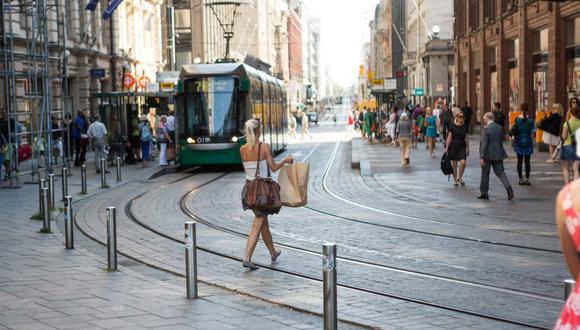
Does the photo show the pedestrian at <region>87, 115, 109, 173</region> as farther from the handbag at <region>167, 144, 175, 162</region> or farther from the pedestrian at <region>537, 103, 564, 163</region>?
the pedestrian at <region>537, 103, 564, 163</region>

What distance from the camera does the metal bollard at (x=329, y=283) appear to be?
6.63 m

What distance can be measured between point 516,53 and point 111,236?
97.5 ft

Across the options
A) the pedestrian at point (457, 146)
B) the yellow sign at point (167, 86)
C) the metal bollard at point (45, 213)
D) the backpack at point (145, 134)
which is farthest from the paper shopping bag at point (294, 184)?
the yellow sign at point (167, 86)

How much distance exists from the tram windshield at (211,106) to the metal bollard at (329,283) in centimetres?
2123

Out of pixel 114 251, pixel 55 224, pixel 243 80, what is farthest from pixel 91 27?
pixel 114 251

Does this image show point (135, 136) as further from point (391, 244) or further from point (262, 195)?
point (262, 195)

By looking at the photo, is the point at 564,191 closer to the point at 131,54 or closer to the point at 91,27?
the point at 91,27

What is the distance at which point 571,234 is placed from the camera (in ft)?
11.2

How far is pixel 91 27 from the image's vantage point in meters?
49.4

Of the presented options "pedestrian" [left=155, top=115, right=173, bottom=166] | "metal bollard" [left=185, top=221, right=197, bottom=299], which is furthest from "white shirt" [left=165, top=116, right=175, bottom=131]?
"metal bollard" [left=185, top=221, right=197, bottom=299]

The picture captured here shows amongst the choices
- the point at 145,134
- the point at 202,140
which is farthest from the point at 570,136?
the point at 145,134

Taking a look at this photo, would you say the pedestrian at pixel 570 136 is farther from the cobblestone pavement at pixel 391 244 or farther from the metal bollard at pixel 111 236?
the metal bollard at pixel 111 236

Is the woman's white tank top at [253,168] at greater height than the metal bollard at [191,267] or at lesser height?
greater

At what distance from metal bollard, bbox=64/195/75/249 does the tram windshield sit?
15.3 metres
